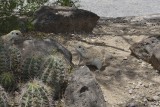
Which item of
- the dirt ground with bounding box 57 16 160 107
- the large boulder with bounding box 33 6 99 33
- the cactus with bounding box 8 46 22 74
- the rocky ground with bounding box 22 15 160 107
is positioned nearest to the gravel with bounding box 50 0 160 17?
the rocky ground with bounding box 22 15 160 107

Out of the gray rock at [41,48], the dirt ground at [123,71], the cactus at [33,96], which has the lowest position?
the dirt ground at [123,71]

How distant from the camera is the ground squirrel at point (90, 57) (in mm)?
3984

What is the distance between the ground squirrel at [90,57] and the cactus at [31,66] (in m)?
0.89

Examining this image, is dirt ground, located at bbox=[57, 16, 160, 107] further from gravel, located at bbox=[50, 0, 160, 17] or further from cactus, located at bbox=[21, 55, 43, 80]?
gravel, located at bbox=[50, 0, 160, 17]

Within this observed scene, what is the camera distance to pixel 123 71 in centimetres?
405

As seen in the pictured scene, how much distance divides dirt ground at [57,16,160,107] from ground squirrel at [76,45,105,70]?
0.08m

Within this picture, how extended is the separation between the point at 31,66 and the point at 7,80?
0.77 feet

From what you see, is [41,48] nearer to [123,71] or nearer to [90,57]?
[90,57]

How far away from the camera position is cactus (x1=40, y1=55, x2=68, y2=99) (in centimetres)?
309

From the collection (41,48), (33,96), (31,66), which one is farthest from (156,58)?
(33,96)

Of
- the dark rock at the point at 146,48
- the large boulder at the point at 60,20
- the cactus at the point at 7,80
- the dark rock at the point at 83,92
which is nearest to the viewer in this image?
the dark rock at the point at 83,92

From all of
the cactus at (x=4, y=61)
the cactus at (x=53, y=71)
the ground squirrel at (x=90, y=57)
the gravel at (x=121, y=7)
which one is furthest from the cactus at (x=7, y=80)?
the gravel at (x=121, y=7)

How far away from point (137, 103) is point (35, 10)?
7.58 feet

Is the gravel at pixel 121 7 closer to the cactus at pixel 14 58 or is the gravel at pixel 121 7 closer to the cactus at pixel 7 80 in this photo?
the cactus at pixel 14 58
